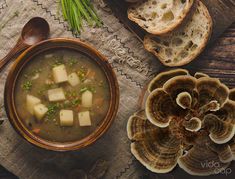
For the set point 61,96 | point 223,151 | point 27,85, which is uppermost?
point 27,85

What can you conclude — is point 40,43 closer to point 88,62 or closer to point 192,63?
point 88,62

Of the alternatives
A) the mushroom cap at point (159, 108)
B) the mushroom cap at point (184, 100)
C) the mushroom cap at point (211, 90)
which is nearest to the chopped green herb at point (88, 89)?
the mushroom cap at point (159, 108)

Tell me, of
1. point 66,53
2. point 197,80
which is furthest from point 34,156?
point 197,80

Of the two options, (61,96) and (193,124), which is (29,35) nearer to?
(61,96)

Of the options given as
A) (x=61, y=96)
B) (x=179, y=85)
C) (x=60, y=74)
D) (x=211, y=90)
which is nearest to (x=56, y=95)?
(x=61, y=96)

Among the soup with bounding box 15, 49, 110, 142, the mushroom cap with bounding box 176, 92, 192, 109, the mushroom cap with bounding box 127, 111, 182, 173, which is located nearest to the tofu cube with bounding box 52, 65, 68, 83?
the soup with bounding box 15, 49, 110, 142
